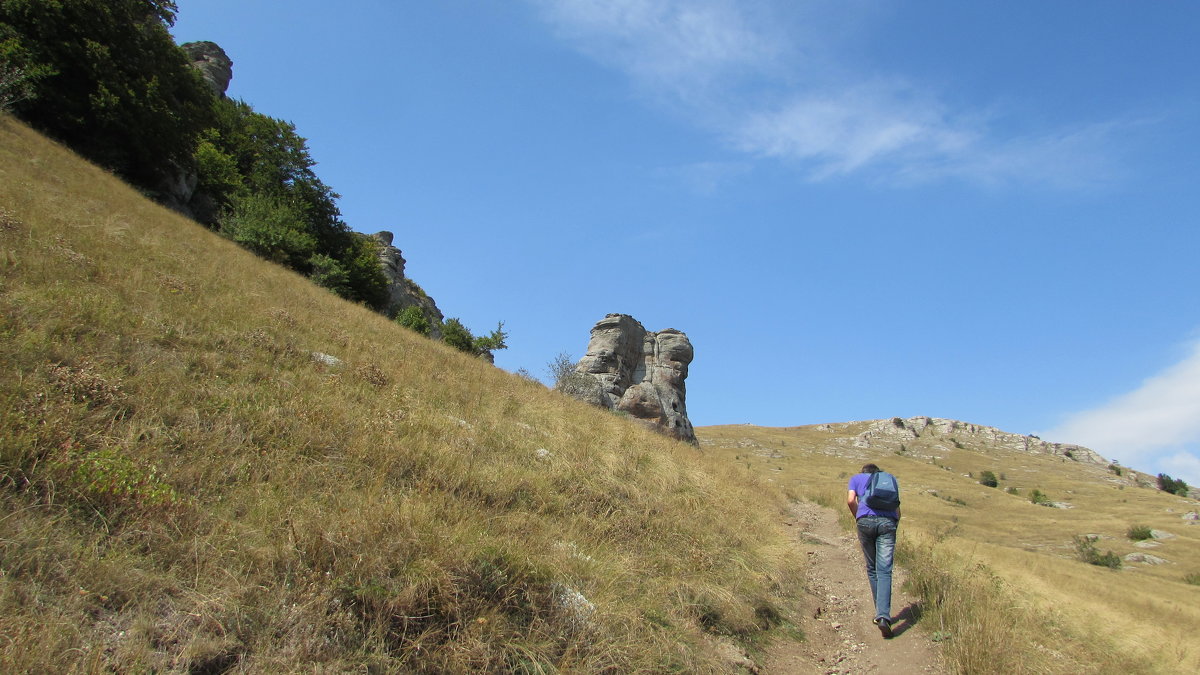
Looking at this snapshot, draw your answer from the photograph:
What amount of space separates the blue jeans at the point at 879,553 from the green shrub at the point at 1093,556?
110 feet

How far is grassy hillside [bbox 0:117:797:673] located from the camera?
305cm

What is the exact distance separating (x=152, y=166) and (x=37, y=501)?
24.6m

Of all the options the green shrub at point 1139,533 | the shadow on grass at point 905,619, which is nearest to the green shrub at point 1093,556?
the green shrub at point 1139,533

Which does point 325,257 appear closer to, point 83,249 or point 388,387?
point 83,249

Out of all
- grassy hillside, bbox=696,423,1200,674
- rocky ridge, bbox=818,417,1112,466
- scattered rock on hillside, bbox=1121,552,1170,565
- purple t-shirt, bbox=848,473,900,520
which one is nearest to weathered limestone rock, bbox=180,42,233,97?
grassy hillside, bbox=696,423,1200,674

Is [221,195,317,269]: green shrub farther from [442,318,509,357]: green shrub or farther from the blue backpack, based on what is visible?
the blue backpack

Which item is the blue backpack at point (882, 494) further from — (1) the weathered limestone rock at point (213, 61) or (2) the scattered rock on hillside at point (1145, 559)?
(1) the weathered limestone rock at point (213, 61)

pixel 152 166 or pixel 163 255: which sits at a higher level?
pixel 152 166

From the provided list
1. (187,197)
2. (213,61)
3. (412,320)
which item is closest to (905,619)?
(412,320)

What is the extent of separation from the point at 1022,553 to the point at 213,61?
60.7 metres

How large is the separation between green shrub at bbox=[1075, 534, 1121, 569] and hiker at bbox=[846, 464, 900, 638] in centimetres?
3352

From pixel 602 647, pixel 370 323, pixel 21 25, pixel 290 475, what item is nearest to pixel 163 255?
pixel 370 323

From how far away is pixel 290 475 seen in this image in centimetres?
480

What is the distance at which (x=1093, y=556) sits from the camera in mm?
32000
